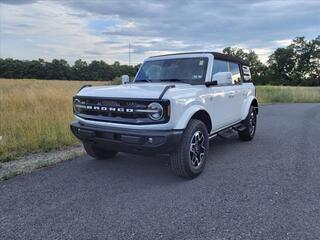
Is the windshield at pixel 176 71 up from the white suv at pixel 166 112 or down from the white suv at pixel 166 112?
up

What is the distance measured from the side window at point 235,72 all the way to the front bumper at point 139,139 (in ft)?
9.46

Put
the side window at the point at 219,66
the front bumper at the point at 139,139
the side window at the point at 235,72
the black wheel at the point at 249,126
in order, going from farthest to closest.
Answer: the black wheel at the point at 249,126 → the side window at the point at 235,72 → the side window at the point at 219,66 → the front bumper at the point at 139,139

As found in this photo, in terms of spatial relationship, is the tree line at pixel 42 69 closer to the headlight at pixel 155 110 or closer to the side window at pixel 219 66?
the side window at pixel 219 66

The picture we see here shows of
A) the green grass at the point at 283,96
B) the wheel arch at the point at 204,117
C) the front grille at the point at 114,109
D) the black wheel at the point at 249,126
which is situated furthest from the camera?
the green grass at the point at 283,96

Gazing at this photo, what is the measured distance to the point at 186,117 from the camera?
4.43 meters

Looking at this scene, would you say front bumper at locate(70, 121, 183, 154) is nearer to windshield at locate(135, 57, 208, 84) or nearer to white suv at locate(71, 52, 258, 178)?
white suv at locate(71, 52, 258, 178)

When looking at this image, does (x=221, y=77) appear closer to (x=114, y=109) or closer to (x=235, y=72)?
(x=114, y=109)

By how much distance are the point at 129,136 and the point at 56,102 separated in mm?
6777

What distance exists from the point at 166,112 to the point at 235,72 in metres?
3.30

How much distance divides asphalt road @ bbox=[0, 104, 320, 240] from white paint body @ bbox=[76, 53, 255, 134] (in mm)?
819

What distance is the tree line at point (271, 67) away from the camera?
62375 millimetres

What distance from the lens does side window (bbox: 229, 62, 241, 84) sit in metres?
6.64

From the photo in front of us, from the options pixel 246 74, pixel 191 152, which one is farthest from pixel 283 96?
pixel 191 152

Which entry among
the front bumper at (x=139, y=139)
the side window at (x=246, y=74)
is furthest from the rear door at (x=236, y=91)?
the front bumper at (x=139, y=139)
